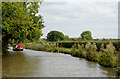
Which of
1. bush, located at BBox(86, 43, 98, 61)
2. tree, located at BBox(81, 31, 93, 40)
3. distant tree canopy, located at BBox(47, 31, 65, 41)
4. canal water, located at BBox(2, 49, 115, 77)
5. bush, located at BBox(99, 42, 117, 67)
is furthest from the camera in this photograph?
distant tree canopy, located at BBox(47, 31, 65, 41)

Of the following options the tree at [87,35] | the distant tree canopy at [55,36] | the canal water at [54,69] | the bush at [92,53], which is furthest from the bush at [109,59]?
the distant tree canopy at [55,36]

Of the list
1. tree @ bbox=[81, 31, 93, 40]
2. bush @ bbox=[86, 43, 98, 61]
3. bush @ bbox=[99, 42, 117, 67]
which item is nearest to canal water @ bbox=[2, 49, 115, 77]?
bush @ bbox=[99, 42, 117, 67]

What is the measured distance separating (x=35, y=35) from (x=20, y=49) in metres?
12.1

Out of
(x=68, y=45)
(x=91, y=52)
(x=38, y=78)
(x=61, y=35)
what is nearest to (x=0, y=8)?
(x=91, y=52)

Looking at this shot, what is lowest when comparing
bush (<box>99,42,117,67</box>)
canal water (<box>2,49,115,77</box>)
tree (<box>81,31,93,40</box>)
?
canal water (<box>2,49,115,77</box>)

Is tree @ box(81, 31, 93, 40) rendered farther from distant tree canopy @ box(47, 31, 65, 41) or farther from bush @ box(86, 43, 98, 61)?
bush @ box(86, 43, 98, 61)

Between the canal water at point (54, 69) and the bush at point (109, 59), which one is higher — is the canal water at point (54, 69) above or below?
below

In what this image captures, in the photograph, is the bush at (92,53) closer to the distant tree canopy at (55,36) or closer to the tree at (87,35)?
the tree at (87,35)

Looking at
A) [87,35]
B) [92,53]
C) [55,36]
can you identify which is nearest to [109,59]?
[92,53]

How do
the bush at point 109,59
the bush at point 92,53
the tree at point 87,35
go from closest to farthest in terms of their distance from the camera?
1. the bush at point 109,59
2. the bush at point 92,53
3. the tree at point 87,35

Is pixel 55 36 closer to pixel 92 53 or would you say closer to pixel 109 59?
pixel 92 53

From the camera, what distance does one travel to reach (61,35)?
94.4m

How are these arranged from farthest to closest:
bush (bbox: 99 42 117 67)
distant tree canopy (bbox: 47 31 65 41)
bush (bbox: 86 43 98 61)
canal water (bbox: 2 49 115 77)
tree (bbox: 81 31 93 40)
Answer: distant tree canopy (bbox: 47 31 65 41), tree (bbox: 81 31 93 40), bush (bbox: 86 43 98 61), bush (bbox: 99 42 117 67), canal water (bbox: 2 49 115 77)

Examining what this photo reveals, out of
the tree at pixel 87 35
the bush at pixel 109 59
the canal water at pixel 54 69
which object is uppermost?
the tree at pixel 87 35
